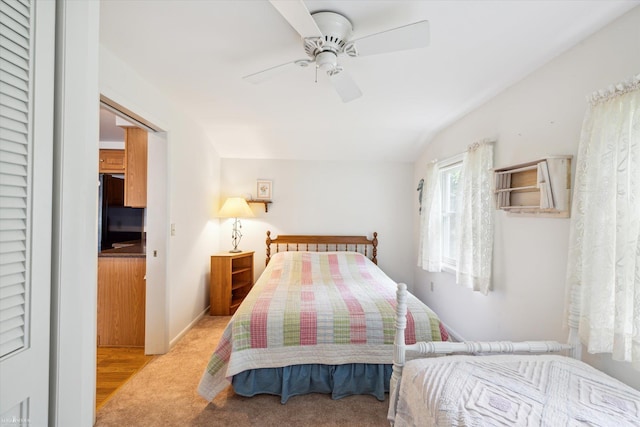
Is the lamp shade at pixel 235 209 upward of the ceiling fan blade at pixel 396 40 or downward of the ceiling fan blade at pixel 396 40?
downward

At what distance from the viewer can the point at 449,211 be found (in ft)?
11.0

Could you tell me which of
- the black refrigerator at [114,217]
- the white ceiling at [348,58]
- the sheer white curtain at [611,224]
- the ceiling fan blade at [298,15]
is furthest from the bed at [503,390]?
the black refrigerator at [114,217]

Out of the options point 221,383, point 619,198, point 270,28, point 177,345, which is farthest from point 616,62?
point 177,345

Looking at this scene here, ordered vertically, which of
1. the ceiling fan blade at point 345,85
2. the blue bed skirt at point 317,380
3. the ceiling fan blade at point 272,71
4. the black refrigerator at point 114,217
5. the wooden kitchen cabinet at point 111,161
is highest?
the ceiling fan blade at point 272,71

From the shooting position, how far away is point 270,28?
1.57 meters

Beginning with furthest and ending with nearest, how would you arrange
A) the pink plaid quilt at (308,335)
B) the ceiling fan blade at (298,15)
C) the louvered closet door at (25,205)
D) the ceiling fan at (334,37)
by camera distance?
1. the pink plaid quilt at (308,335)
2. the ceiling fan at (334,37)
3. the ceiling fan blade at (298,15)
4. the louvered closet door at (25,205)

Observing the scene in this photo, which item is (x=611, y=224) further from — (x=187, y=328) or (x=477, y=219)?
(x=187, y=328)

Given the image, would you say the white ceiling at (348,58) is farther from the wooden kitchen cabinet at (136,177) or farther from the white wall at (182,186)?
the wooden kitchen cabinet at (136,177)

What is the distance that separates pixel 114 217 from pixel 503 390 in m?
3.98

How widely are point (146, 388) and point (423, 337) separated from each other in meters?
2.03

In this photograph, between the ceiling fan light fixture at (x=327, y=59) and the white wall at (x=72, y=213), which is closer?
Answer: the white wall at (x=72, y=213)

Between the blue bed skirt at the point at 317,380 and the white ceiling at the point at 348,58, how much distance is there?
2.10 m

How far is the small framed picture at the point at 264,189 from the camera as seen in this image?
4188mm

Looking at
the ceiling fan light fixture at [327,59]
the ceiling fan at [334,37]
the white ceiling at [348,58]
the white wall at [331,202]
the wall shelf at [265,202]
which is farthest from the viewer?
the white wall at [331,202]
